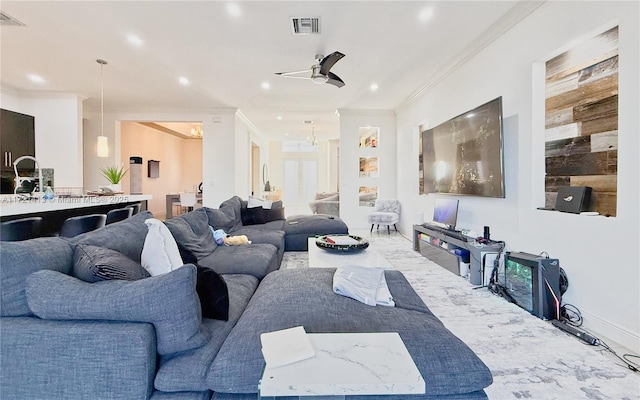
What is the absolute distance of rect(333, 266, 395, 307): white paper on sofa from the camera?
5.76ft

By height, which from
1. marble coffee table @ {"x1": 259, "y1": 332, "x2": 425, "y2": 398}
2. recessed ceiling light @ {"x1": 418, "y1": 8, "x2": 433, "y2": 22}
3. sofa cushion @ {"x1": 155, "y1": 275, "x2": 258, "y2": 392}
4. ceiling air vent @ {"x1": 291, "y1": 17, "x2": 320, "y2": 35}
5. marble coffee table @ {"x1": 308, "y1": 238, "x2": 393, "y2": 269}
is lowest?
sofa cushion @ {"x1": 155, "y1": 275, "x2": 258, "y2": 392}

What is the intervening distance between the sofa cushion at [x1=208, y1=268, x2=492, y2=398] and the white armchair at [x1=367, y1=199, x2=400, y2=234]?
4703mm

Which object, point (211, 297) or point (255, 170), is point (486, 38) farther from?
point (255, 170)

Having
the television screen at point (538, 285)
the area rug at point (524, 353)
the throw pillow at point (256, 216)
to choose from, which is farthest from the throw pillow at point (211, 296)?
the throw pillow at point (256, 216)

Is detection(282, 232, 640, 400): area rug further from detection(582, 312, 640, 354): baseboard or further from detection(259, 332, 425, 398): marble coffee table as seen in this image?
detection(259, 332, 425, 398): marble coffee table

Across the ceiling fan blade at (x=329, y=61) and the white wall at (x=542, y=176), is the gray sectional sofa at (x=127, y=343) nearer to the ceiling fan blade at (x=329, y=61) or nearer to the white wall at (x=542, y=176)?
the white wall at (x=542, y=176)

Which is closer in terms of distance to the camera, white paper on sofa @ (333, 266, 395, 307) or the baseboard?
white paper on sofa @ (333, 266, 395, 307)

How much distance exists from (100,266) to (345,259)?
6.46 feet

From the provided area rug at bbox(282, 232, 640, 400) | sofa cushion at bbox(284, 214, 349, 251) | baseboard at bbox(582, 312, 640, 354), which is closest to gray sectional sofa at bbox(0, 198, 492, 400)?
area rug at bbox(282, 232, 640, 400)

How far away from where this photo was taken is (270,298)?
174 centimetres

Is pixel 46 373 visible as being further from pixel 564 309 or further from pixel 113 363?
pixel 564 309

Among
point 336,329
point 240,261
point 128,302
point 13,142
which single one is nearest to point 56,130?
point 13,142

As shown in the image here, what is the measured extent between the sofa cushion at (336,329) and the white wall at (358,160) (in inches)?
213

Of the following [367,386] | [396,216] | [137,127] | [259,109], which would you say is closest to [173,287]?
[367,386]
